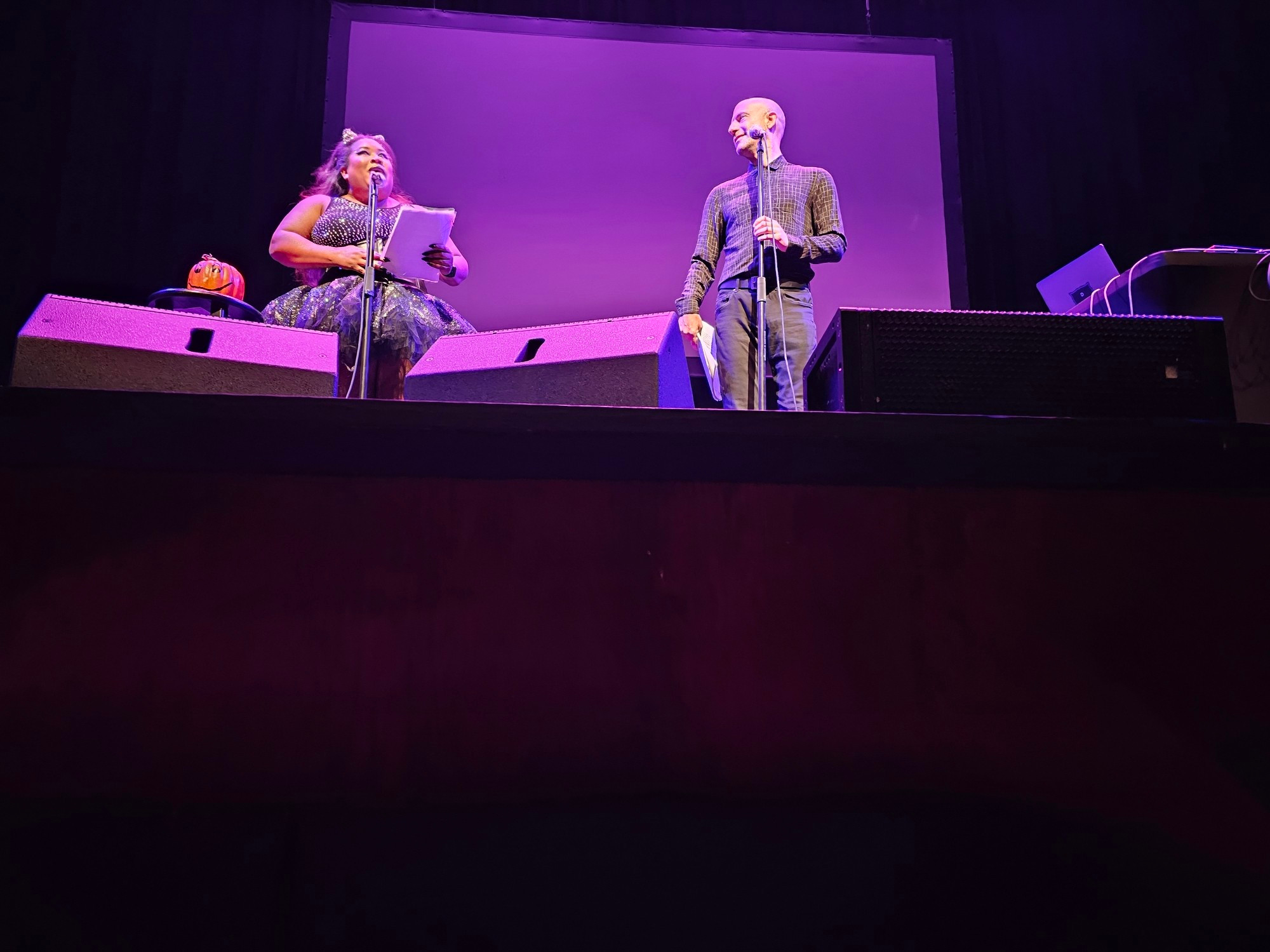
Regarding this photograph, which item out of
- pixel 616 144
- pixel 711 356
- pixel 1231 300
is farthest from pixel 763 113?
pixel 1231 300

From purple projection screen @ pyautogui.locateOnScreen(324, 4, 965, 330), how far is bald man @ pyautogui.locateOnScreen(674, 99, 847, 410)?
0.92 m

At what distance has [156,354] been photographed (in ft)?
3.13

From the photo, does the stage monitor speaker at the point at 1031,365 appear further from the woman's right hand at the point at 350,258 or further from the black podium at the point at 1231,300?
the woman's right hand at the point at 350,258

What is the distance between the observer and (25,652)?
0.86m

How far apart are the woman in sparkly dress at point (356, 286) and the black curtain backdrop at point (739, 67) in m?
1.60

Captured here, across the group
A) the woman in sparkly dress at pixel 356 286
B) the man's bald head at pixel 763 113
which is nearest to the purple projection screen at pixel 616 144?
the man's bald head at pixel 763 113

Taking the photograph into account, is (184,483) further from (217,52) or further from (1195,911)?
(217,52)

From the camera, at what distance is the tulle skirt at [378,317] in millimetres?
2207

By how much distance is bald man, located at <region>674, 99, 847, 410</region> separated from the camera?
2887mm

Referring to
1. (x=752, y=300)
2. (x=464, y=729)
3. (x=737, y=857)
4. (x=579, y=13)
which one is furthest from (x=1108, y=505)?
(x=579, y=13)

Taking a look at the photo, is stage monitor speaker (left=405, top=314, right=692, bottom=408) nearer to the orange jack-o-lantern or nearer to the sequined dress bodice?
the sequined dress bodice

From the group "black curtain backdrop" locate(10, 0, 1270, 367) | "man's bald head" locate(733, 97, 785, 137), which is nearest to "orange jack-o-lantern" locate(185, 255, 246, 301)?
"black curtain backdrop" locate(10, 0, 1270, 367)

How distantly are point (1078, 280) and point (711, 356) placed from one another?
1174mm

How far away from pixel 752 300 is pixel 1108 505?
6.80ft
